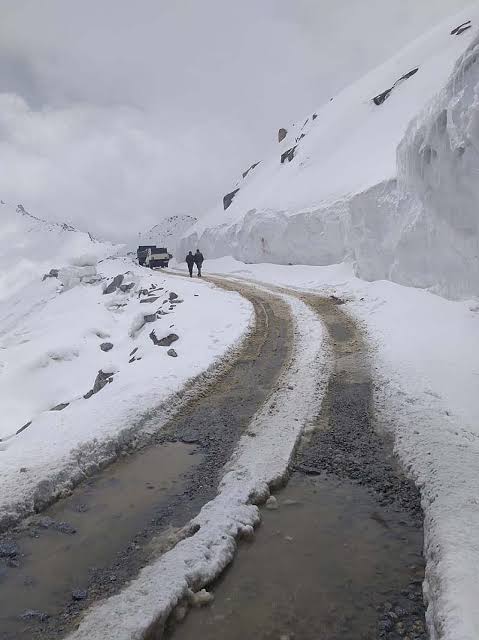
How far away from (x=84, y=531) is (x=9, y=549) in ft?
2.36

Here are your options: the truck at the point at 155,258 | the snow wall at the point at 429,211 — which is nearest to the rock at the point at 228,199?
the truck at the point at 155,258

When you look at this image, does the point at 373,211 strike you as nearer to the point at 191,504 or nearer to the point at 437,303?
the point at 437,303

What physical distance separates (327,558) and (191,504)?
69.3 inches

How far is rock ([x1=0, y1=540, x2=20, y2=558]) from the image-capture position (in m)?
4.29

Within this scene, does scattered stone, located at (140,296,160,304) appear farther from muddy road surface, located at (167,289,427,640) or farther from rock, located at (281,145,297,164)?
rock, located at (281,145,297,164)

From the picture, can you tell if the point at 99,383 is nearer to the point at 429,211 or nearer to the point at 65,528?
the point at 65,528

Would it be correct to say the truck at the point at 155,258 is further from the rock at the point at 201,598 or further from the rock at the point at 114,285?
the rock at the point at 201,598

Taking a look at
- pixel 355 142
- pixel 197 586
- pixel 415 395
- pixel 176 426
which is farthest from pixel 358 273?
pixel 355 142

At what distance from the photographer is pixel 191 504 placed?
508 centimetres

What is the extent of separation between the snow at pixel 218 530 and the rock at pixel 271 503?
8 centimetres

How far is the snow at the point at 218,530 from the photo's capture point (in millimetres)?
3355

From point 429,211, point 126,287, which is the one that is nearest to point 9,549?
point 429,211

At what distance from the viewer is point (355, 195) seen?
2261 centimetres

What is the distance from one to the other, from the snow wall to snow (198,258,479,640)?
4.05 ft
